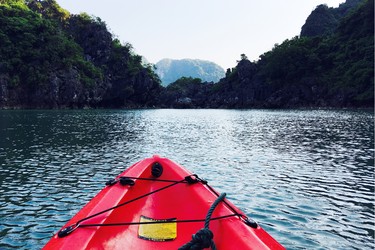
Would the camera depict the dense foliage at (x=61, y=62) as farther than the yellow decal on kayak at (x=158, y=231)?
Yes

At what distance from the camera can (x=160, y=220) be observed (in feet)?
18.1

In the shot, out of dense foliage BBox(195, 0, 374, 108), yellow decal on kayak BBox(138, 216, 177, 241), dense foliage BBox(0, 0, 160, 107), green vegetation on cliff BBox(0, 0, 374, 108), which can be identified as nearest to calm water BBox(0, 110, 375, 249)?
yellow decal on kayak BBox(138, 216, 177, 241)

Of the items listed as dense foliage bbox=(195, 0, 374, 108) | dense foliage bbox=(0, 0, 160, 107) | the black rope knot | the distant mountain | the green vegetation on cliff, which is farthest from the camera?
the distant mountain

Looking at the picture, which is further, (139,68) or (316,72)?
(139,68)

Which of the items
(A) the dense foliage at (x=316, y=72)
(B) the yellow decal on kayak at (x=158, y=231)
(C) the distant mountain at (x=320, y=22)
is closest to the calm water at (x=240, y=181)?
(B) the yellow decal on kayak at (x=158, y=231)

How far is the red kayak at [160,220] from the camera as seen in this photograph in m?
3.82

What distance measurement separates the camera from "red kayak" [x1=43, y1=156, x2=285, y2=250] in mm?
3824

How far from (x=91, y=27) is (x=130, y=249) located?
117m

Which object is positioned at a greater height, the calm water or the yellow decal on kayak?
the yellow decal on kayak

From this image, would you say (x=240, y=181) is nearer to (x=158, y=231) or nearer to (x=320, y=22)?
(x=158, y=231)

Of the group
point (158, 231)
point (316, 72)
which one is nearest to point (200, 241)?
point (158, 231)

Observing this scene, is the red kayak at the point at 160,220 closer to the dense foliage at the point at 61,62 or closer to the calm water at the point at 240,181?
the calm water at the point at 240,181

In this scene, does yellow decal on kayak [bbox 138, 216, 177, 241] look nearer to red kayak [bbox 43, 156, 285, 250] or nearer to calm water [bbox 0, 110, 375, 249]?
red kayak [bbox 43, 156, 285, 250]

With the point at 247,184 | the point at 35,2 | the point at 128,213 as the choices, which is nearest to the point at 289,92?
the point at 35,2
